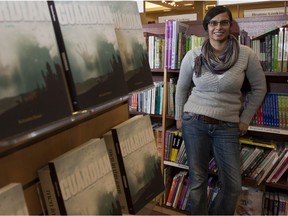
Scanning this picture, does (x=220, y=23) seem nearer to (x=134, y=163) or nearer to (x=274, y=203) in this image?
(x=134, y=163)

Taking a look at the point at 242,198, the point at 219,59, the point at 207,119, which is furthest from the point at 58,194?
the point at 242,198

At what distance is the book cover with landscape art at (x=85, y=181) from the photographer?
700 millimetres

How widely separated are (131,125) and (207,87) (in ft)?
2.73

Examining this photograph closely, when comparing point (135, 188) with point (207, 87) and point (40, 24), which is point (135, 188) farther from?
point (207, 87)

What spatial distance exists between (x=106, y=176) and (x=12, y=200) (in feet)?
0.91

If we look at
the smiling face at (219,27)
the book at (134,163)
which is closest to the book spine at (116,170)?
the book at (134,163)

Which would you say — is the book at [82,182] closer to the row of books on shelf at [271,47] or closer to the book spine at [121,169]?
the book spine at [121,169]

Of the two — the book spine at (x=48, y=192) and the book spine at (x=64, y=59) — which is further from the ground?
the book spine at (x=64, y=59)

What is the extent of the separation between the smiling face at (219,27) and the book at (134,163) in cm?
88

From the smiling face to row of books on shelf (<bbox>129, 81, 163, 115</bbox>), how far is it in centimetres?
67

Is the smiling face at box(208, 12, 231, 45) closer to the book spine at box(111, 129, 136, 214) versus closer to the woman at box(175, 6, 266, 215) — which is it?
the woman at box(175, 6, 266, 215)

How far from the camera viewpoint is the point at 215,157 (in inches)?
71.1

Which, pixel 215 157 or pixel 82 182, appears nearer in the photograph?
pixel 82 182

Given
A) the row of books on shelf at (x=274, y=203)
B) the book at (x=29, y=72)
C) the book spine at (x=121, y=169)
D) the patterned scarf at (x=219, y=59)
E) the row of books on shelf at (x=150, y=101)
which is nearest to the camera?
the book at (x=29, y=72)
